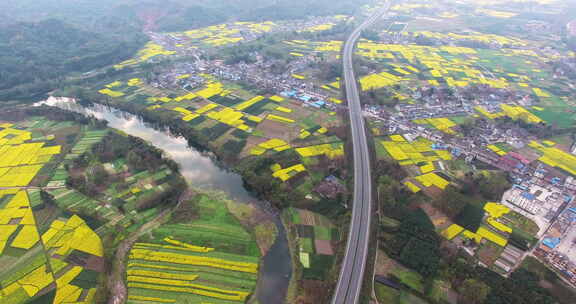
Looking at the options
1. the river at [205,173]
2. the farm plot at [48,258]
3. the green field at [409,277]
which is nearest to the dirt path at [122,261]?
the farm plot at [48,258]

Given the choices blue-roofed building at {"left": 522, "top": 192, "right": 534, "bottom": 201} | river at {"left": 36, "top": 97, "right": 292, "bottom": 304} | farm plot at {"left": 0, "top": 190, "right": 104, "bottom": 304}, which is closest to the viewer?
farm plot at {"left": 0, "top": 190, "right": 104, "bottom": 304}

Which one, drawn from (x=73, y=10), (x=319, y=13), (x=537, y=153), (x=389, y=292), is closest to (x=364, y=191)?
(x=389, y=292)

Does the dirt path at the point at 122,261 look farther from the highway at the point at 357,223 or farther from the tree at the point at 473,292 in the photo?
the tree at the point at 473,292

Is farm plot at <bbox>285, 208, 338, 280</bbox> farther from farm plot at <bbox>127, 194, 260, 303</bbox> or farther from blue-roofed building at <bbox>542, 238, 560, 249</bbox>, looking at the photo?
blue-roofed building at <bbox>542, 238, 560, 249</bbox>

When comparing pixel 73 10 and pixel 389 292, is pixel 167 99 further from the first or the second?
pixel 73 10

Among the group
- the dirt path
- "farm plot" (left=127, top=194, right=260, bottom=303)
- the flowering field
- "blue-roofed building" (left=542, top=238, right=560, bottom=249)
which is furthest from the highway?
the flowering field

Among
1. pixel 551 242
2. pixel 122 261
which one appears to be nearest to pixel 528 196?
pixel 551 242
